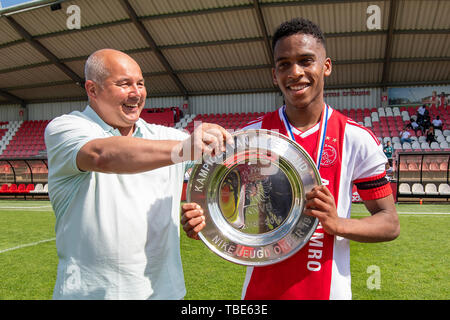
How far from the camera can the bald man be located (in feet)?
5.18

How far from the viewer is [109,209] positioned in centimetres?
161

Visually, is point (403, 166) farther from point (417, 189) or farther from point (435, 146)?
point (435, 146)

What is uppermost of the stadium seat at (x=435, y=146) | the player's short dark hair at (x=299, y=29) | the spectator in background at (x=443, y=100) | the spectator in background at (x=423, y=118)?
the spectator in background at (x=443, y=100)

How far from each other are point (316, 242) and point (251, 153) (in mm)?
499

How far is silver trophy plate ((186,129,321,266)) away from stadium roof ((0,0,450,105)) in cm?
1363

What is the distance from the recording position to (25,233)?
7336mm

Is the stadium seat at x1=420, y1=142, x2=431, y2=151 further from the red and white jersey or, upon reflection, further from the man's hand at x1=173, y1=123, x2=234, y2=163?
the man's hand at x1=173, y1=123, x2=234, y2=163

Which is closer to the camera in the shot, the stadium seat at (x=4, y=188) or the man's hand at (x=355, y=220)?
the man's hand at (x=355, y=220)

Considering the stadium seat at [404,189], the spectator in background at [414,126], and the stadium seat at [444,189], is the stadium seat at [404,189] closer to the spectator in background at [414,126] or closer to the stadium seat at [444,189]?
the stadium seat at [444,189]

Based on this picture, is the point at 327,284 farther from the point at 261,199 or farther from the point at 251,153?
the point at 251,153

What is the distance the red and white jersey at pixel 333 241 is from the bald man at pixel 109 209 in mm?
477

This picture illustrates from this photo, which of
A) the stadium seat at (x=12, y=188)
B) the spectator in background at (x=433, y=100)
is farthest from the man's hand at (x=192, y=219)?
the spectator in background at (x=433, y=100)

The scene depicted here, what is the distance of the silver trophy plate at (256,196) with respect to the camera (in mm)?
1371

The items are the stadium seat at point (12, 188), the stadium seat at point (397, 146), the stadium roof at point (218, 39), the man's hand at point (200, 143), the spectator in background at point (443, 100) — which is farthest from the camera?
the spectator in background at point (443, 100)
